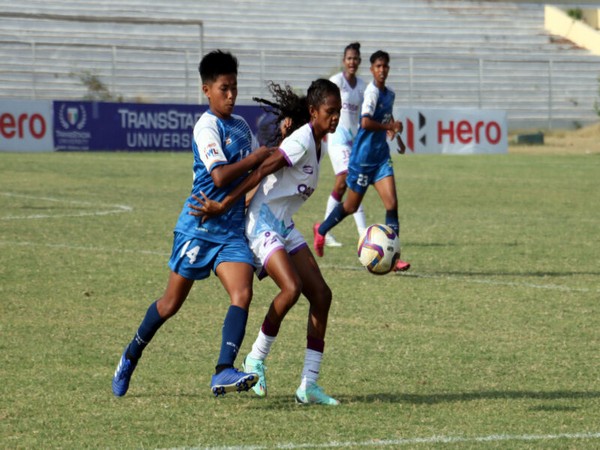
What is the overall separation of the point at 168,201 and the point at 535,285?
9.06 metres

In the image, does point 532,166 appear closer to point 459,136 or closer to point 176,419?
point 459,136

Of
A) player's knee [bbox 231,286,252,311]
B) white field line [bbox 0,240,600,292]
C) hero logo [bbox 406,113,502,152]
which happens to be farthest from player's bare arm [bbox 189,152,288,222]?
hero logo [bbox 406,113,502,152]

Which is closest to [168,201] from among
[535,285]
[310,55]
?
[535,285]

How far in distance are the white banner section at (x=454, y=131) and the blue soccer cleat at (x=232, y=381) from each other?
27.1m

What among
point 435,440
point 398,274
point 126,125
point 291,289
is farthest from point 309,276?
point 126,125

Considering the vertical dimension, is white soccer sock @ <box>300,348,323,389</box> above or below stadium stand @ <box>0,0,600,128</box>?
below

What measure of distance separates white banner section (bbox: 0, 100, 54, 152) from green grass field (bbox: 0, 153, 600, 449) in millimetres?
12982

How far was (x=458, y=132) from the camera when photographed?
34.3 meters

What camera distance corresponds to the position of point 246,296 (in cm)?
627

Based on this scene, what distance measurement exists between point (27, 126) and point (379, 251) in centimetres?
2306

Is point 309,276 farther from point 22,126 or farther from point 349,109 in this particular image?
point 22,126

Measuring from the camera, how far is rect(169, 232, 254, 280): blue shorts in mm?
6391

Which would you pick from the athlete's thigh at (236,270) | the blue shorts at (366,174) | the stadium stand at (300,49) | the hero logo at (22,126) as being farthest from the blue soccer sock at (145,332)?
the stadium stand at (300,49)

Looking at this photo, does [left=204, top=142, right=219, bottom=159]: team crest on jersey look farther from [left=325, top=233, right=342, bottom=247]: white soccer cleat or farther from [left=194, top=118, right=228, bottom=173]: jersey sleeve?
[left=325, top=233, right=342, bottom=247]: white soccer cleat
